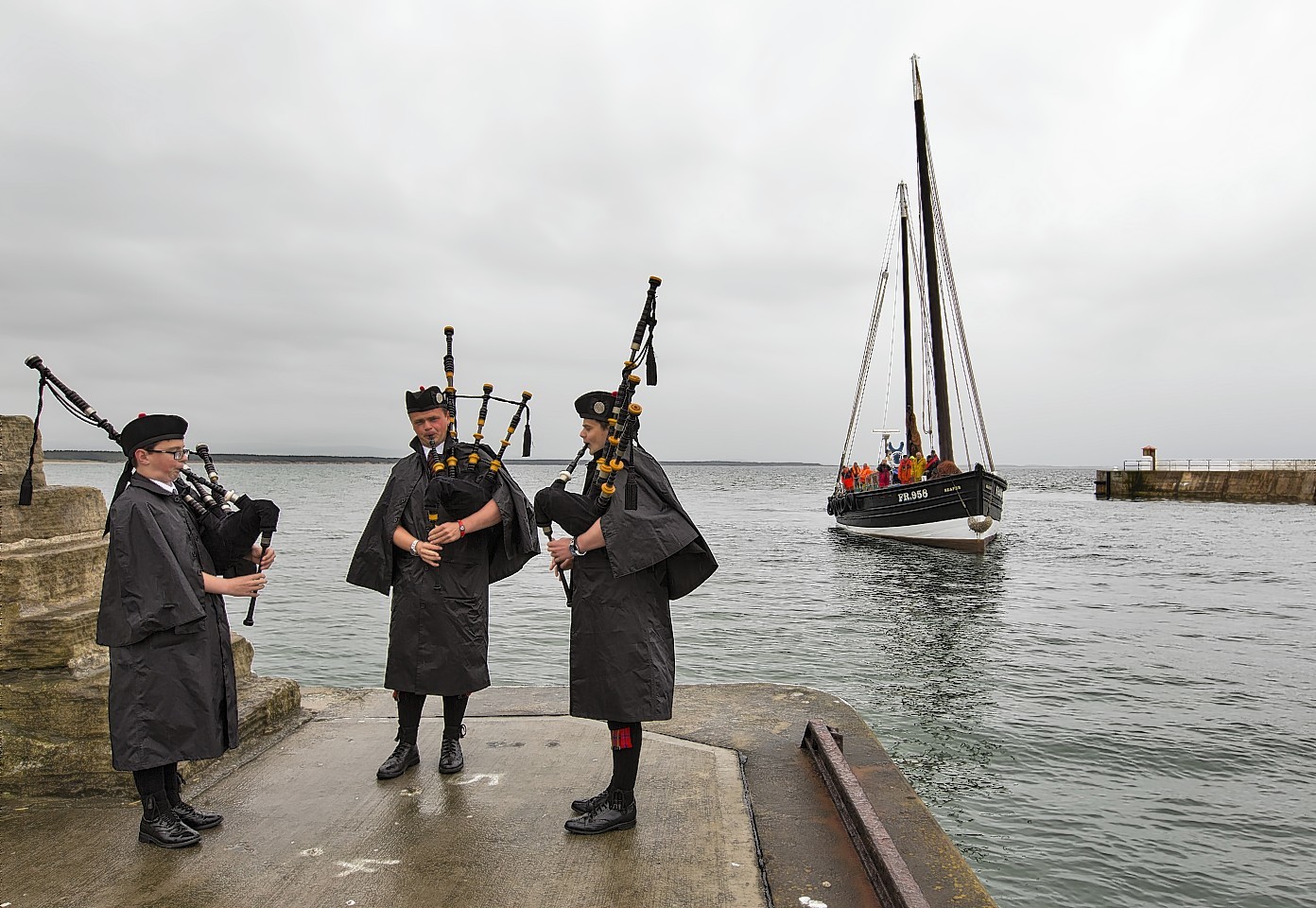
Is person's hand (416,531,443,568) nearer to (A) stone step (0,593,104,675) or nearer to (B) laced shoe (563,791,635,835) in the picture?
(B) laced shoe (563,791,635,835)

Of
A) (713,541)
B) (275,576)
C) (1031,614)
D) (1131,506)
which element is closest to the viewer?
(1031,614)

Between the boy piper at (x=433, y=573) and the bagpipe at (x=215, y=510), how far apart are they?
1.51 feet

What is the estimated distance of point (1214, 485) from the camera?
2235 inches

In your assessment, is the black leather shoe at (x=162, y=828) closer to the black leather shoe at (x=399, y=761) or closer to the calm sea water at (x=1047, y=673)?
the black leather shoe at (x=399, y=761)

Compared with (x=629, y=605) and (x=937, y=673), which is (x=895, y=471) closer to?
(x=937, y=673)

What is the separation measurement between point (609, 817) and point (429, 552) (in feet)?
4.65

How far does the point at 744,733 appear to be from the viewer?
4.93 metres

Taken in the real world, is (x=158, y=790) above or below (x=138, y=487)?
below

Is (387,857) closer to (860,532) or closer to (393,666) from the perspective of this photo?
(393,666)

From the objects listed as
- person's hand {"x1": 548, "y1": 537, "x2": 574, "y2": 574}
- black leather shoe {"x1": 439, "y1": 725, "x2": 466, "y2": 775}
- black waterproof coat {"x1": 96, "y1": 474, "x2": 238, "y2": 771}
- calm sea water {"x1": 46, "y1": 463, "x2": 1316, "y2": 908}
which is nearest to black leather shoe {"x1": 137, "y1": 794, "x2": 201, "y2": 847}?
black waterproof coat {"x1": 96, "y1": 474, "x2": 238, "y2": 771}

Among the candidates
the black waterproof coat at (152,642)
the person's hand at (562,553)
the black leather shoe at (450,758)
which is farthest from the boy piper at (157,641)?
the person's hand at (562,553)

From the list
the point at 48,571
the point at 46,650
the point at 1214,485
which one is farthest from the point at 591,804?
the point at 1214,485

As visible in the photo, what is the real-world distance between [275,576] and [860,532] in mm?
20286

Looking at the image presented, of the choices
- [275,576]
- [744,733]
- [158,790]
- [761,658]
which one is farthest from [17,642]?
[275,576]
